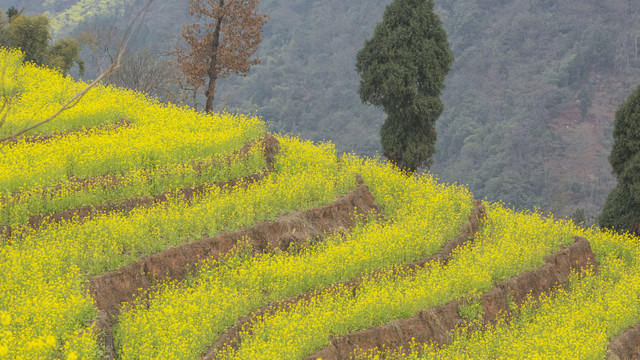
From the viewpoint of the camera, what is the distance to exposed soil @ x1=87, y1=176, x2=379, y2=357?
17.8 metres

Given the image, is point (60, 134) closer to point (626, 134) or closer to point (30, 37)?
point (30, 37)

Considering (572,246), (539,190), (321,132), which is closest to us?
(572,246)

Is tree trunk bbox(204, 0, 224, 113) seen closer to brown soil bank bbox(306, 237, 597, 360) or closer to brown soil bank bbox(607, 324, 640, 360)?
brown soil bank bbox(306, 237, 597, 360)

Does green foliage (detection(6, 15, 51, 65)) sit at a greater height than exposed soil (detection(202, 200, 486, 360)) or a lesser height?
greater

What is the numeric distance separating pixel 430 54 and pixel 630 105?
8602mm

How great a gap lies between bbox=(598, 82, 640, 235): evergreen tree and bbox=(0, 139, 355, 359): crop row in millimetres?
12521

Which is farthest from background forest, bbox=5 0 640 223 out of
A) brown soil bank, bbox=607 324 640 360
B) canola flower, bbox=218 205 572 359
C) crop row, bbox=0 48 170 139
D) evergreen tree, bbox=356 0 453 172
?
brown soil bank, bbox=607 324 640 360

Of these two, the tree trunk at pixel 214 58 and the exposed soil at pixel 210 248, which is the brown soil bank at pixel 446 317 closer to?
the exposed soil at pixel 210 248

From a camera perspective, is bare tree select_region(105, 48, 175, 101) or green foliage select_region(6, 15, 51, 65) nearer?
green foliage select_region(6, 15, 51, 65)

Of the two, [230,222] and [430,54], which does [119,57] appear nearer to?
[230,222]

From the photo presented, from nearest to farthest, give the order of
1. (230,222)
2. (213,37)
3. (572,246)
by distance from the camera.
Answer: (230,222)
(572,246)
(213,37)

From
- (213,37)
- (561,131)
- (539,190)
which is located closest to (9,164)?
(213,37)

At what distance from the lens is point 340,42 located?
12681 centimetres

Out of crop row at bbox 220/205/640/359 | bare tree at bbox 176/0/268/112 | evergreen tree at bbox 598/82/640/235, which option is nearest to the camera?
crop row at bbox 220/205/640/359
